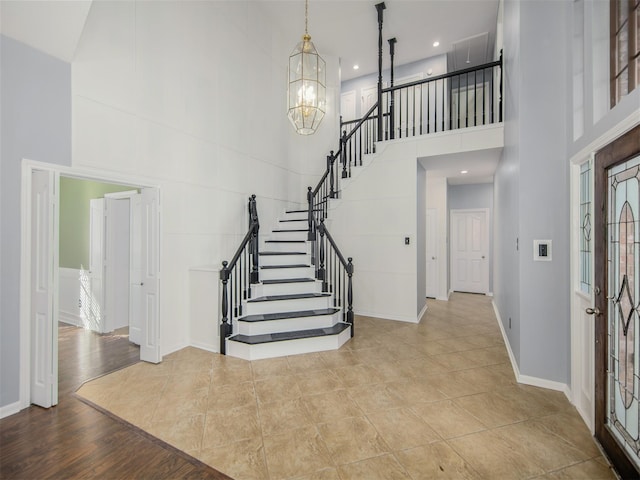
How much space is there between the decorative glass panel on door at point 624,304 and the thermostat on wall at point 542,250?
2.75ft

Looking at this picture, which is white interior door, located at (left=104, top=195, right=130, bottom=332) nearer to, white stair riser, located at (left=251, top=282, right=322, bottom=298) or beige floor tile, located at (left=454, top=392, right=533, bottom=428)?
white stair riser, located at (left=251, top=282, right=322, bottom=298)

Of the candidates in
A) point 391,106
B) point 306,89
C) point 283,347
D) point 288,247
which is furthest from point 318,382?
point 391,106

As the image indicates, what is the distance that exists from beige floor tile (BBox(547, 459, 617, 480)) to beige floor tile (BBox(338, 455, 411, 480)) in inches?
35.0

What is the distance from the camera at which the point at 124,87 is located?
3184 mm

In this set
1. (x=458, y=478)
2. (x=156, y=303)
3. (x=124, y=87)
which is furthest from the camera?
(x=156, y=303)

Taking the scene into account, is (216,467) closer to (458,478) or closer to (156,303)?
(458,478)

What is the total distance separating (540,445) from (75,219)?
21.9ft

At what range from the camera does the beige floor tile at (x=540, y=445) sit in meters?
1.87

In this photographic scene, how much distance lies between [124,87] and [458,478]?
4.49 m

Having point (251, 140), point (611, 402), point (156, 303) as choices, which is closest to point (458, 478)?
point (611, 402)

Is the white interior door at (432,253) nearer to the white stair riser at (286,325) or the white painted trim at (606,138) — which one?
the white stair riser at (286,325)

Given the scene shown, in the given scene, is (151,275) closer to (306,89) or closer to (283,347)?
(283,347)

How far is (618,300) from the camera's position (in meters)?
1.88

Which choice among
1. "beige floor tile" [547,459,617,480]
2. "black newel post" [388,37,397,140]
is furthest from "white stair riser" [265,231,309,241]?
"beige floor tile" [547,459,617,480]
